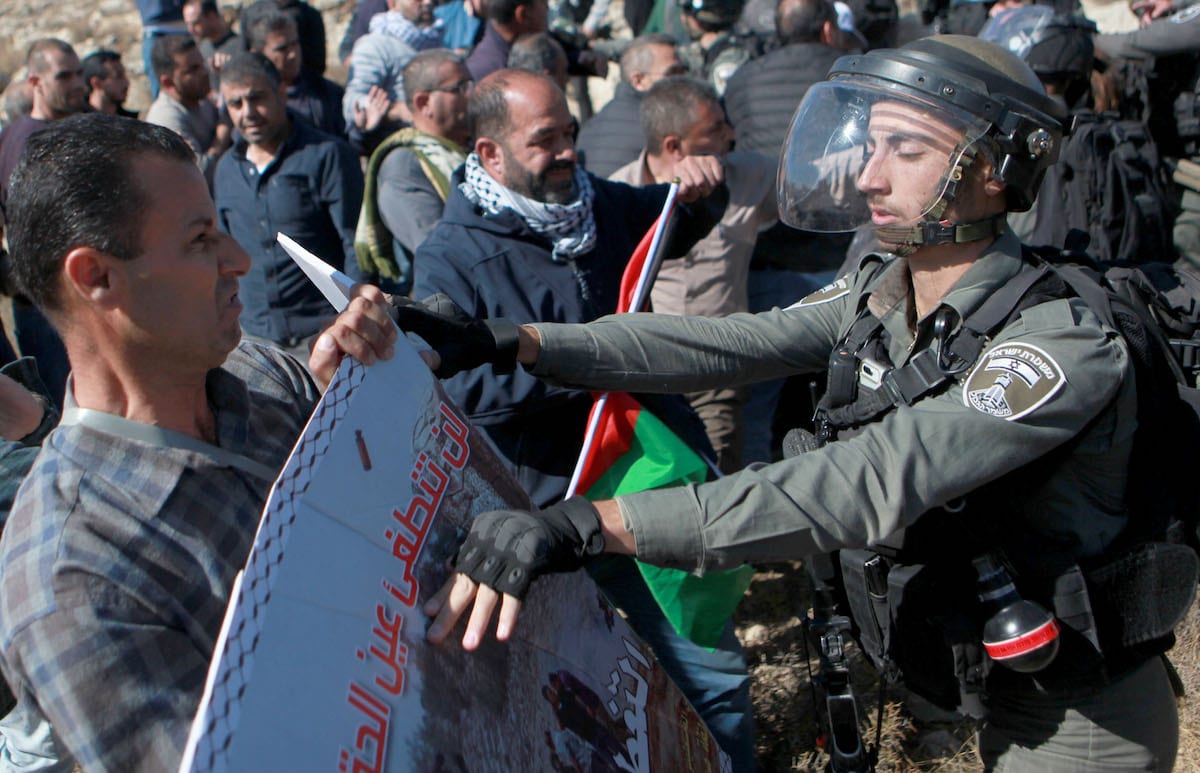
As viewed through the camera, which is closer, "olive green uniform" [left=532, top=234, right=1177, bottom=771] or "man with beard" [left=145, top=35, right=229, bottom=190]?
"olive green uniform" [left=532, top=234, right=1177, bottom=771]

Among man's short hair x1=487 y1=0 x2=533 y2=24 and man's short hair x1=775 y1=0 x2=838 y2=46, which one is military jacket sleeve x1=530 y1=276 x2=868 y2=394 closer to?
man's short hair x1=775 y1=0 x2=838 y2=46

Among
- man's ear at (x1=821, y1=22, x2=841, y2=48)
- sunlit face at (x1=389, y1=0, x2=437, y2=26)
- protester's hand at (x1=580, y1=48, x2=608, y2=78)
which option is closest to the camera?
man's ear at (x1=821, y1=22, x2=841, y2=48)

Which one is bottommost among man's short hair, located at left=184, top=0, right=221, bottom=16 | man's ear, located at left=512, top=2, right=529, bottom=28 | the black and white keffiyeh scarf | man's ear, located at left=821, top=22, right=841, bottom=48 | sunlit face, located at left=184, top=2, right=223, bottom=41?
sunlit face, located at left=184, top=2, right=223, bottom=41

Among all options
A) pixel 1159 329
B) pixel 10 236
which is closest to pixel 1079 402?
pixel 1159 329

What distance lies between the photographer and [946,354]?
6.42 feet

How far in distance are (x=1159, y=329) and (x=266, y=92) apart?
393cm

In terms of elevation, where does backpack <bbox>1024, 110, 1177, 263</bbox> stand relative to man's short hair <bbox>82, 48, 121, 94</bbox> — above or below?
above

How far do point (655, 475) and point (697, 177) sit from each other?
4.14 ft

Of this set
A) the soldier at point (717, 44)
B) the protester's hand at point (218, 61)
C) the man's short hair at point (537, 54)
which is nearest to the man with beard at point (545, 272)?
the man's short hair at point (537, 54)

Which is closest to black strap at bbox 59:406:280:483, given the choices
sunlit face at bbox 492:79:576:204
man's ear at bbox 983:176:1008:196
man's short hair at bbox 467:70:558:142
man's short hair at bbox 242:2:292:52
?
man's ear at bbox 983:176:1008:196

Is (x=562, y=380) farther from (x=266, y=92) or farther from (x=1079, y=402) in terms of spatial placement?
(x=266, y=92)

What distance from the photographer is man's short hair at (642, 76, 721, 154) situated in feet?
14.2

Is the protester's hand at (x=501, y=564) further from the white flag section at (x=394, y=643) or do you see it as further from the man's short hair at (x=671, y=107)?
the man's short hair at (x=671, y=107)

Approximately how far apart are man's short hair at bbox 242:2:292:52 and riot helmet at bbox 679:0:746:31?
8.33ft
